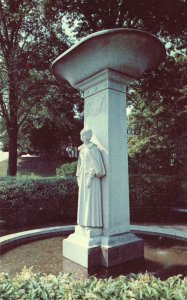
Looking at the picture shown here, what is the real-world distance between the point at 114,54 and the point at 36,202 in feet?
23.3

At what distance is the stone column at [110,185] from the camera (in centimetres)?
524

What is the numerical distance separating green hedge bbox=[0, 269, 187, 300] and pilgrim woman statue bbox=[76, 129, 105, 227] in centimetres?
244

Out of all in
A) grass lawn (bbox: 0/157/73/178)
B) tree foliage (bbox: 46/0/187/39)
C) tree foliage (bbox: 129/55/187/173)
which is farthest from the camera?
grass lawn (bbox: 0/157/73/178)

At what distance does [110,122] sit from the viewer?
18.2ft

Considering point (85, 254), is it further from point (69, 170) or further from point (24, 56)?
point (24, 56)

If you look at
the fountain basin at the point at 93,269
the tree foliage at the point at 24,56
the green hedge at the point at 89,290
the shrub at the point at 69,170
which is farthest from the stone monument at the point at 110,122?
the shrub at the point at 69,170

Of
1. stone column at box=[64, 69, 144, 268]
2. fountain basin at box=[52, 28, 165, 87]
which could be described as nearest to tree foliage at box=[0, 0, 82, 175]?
fountain basin at box=[52, 28, 165, 87]

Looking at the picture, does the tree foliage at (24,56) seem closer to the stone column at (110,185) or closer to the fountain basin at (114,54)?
the fountain basin at (114,54)

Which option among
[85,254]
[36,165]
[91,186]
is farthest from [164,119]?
[36,165]

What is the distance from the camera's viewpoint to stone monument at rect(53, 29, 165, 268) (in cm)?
514

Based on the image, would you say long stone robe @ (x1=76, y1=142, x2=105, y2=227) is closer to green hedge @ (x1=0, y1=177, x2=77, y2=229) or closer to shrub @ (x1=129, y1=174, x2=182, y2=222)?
green hedge @ (x1=0, y1=177, x2=77, y2=229)

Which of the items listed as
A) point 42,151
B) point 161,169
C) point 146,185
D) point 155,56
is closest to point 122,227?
point 155,56

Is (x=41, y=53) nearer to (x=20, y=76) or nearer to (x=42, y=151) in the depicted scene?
(x=20, y=76)

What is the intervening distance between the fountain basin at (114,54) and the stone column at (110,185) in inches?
7.6
